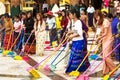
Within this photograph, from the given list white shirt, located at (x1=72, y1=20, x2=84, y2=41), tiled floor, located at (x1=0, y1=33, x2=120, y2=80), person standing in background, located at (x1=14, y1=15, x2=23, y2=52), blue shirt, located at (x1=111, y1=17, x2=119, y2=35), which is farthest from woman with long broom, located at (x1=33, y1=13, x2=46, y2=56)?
white shirt, located at (x1=72, y1=20, x2=84, y2=41)

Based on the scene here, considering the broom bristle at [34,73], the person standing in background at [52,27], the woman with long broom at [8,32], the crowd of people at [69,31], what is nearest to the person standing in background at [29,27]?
the crowd of people at [69,31]

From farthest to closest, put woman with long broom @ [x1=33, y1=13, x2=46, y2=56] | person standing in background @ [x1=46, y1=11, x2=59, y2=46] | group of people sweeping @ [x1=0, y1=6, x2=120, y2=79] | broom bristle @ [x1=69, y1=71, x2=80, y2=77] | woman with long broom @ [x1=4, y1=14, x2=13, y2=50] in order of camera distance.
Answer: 1. person standing in background @ [x1=46, y1=11, x2=59, y2=46]
2. woman with long broom @ [x1=4, y1=14, x2=13, y2=50]
3. woman with long broom @ [x1=33, y1=13, x2=46, y2=56]
4. group of people sweeping @ [x1=0, y1=6, x2=120, y2=79]
5. broom bristle @ [x1=69, y1=71, x2=80, y2=77]

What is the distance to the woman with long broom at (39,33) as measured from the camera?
524 inches

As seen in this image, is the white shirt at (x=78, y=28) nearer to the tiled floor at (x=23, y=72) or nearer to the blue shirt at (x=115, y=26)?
the tiled floor at (x=23, y=72)

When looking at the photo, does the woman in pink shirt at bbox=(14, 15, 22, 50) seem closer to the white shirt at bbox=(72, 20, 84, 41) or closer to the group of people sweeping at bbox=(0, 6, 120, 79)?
the group of people sweeping at bbox=(0, 6, 120, 79)

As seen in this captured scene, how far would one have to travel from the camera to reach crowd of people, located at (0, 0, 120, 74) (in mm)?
9714

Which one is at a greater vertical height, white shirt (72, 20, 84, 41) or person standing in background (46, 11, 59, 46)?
white shirt (72, 20, 84, 41)

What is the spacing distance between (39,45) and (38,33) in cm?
46

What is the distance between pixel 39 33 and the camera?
44.9 ft

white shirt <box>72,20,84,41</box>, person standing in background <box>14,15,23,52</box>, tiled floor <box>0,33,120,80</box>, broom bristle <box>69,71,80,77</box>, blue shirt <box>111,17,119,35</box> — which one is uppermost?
white shirt <box>72,20,84,41</box>

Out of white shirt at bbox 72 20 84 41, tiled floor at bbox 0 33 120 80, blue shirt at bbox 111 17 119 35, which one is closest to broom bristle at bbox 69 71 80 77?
tiled floor at bbox 0 33 120 80

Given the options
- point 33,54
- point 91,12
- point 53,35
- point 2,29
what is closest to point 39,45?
point 33,54

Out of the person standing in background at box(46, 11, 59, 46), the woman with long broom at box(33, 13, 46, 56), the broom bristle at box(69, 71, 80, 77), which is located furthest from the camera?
the person standing in background at box(46, 11, 59, 46)

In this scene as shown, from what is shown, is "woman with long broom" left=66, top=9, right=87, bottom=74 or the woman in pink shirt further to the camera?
the woman in pink shirt
